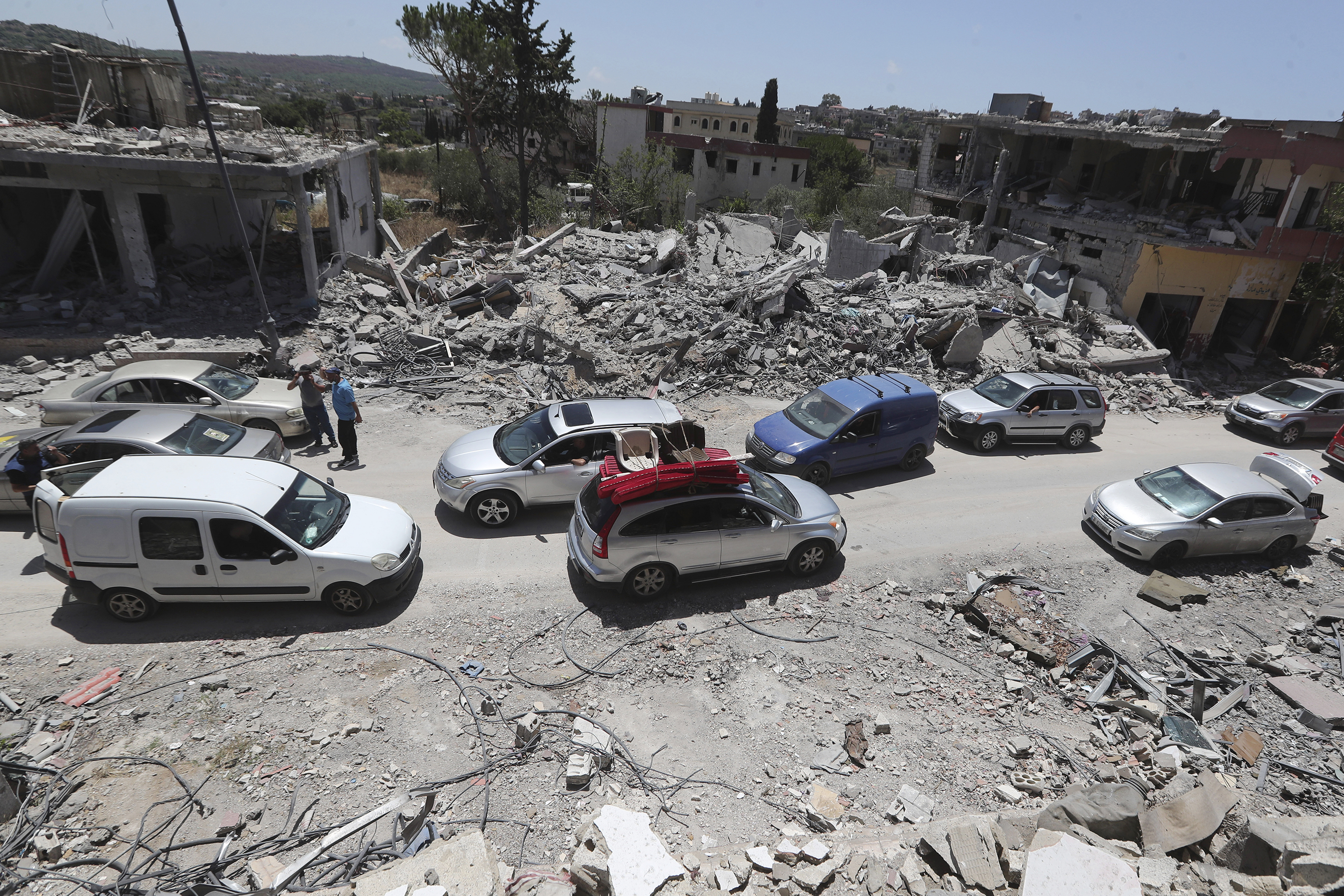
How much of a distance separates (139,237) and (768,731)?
821 inches

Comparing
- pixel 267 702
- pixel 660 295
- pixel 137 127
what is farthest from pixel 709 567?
pixel 137 127

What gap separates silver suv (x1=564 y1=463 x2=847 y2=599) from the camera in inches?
330

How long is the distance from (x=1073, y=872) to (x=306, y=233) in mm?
20697

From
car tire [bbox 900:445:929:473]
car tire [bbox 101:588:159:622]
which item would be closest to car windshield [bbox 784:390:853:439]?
car tire [bbox 900:445:929:473]

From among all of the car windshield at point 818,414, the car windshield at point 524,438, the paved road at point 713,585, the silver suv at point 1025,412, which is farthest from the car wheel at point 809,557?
the silver suv at point 1025,412

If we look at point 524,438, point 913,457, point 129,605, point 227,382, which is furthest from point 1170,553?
point 227,382

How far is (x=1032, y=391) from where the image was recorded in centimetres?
1448

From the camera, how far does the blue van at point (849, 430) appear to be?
12.0 metres

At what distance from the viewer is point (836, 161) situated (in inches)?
2549

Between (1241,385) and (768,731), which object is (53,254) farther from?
(1241,385)

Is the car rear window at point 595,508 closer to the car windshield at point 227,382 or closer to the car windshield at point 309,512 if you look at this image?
the car windshield at point 309,512

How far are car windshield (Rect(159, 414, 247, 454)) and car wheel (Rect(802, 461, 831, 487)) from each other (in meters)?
9.19

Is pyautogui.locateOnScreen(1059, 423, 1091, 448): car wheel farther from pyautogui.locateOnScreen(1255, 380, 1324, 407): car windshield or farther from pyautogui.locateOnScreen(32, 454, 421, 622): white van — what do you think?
pyautogui.locateOnScreen(32, 454, 421, 622): white van

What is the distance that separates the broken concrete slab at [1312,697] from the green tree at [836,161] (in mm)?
52436
